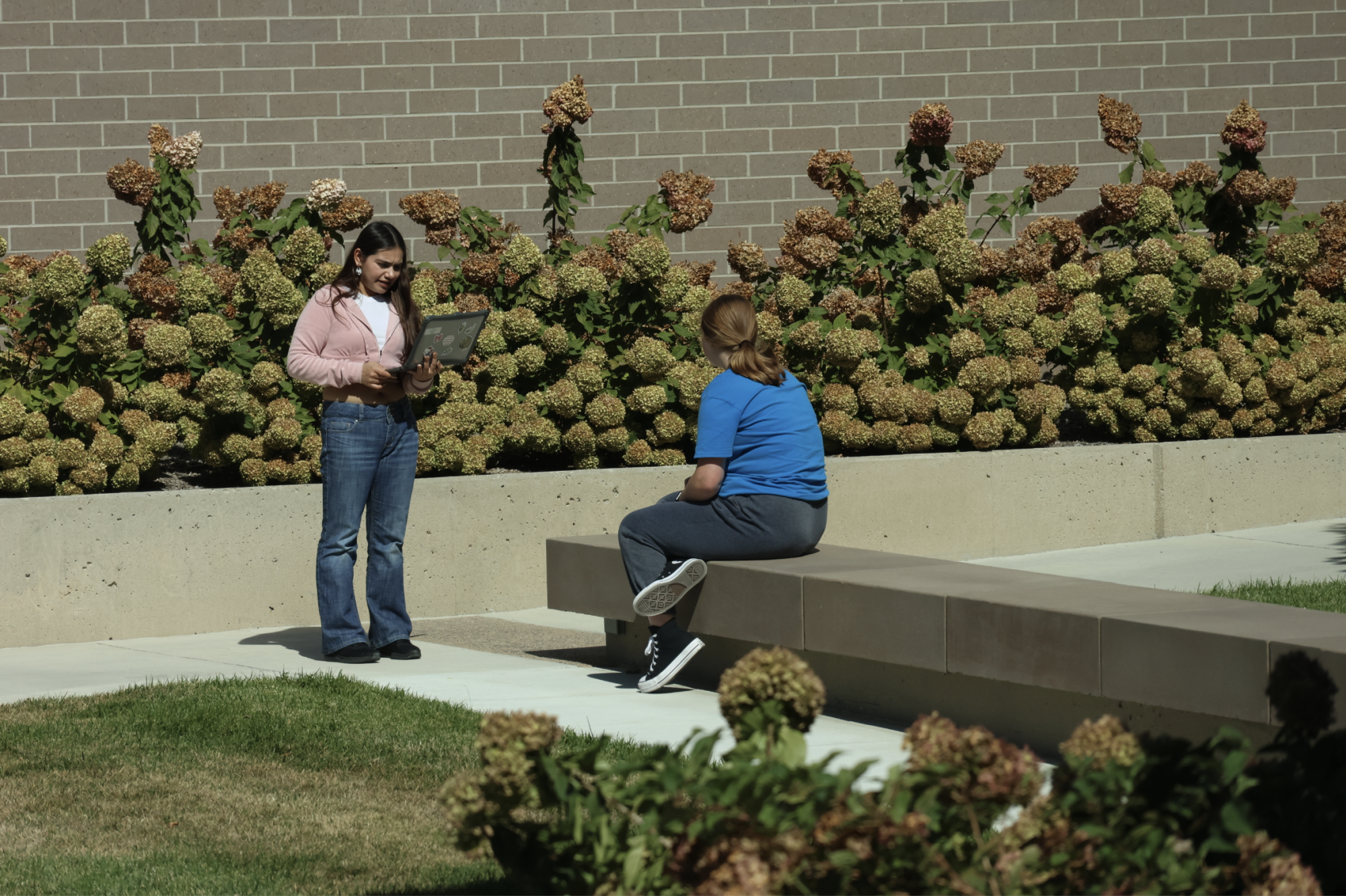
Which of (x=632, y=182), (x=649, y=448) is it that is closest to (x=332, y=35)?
(x=632, y=182)

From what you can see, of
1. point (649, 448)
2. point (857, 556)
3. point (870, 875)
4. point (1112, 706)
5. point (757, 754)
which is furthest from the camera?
point (649, 448)

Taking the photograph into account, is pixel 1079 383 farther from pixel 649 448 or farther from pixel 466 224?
pixel 466 224

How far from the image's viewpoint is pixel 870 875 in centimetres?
263

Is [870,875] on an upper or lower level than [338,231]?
lower

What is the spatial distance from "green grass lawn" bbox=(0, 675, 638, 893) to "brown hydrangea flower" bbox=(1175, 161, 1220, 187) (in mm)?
6269

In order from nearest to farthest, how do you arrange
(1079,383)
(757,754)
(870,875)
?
(870,875) < (757,754) < (1079,383)

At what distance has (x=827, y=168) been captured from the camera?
9.41m

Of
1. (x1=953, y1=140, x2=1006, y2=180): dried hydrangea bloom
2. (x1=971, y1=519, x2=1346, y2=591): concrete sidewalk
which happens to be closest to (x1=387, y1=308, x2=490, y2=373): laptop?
(x1=971, y1=519, x2=1346, y2=591): concrete sidewalk

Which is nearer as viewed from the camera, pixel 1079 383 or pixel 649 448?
pixel 649 448

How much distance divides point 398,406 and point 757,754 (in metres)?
4.28

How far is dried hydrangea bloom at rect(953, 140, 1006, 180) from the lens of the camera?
374 inches

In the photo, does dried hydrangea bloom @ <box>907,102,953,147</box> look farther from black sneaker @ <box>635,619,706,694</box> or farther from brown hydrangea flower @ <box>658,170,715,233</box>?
black sneaker @ <box>635,619,706,694</box>

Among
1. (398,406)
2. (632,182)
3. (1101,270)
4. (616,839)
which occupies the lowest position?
(616,839)

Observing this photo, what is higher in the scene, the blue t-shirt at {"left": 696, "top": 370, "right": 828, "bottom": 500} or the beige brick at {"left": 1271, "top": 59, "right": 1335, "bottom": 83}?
the beige brick at {"left": 1271, "top": 59, "right": 1335, "bottom": 83}
